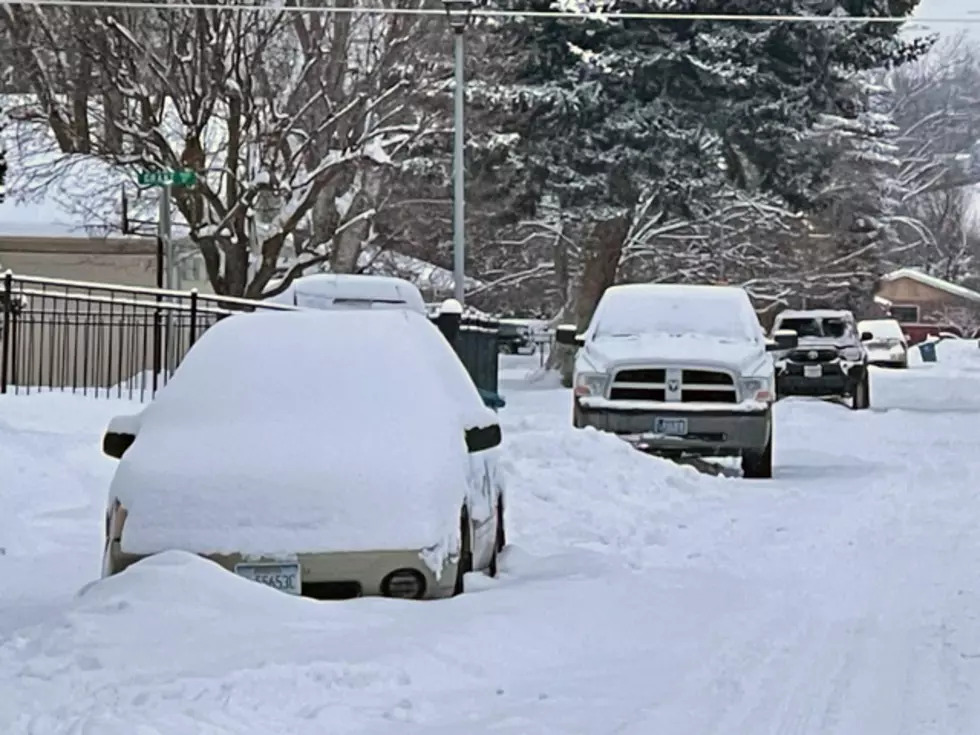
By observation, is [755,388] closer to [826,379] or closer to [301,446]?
[301,446]

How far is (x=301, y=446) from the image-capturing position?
8266 mm

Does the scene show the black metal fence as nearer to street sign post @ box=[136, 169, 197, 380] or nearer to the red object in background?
street sign post @ box=[136, 169, 197, 380]

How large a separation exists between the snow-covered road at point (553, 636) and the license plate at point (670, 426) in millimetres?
2730

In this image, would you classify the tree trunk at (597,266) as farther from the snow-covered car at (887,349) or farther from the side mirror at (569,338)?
the side mirror at (569,338)

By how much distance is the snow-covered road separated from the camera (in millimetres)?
6277

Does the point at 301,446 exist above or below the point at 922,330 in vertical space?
below

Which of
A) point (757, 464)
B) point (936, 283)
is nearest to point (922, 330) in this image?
point (936, 283)

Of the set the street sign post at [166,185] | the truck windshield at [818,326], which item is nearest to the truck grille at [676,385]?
the street sign post at [166,185]

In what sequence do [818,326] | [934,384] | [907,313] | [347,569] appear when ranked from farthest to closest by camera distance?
[907,313] < [934,384] < [818,326] < [347,569]

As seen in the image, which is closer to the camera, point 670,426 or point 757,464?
point 670,426

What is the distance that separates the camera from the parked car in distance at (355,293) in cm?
2188

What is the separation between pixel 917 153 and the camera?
73.2m

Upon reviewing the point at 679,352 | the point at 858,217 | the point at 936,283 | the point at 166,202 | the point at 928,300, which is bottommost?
the point at 679,352

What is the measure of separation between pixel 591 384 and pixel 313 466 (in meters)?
8.64
